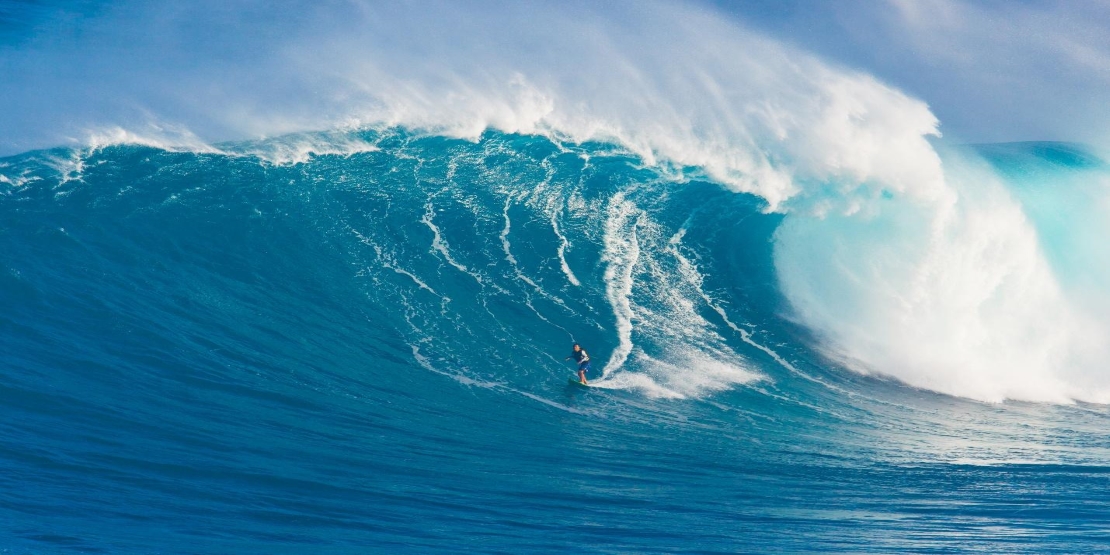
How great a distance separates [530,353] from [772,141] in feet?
29.2

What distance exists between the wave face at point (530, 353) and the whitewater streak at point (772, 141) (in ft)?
0.32

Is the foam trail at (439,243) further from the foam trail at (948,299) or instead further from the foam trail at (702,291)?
the foam trail at (948,299)

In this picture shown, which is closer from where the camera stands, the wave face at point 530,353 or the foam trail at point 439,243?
the wave face at point 530,353

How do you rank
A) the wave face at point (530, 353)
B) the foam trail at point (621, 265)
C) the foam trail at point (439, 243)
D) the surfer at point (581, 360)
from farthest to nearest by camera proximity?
the foam trail at point (439, 243)
the foam trail at point (621, 265)
the surfer at point (581, 360)
the wave face at point (530, 353)

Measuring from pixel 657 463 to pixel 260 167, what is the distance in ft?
37.1

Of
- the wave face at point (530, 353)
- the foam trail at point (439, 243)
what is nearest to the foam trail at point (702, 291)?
the wave face at point (530, 353)

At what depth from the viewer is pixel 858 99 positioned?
19141mm

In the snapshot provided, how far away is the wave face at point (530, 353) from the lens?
893 centimetres

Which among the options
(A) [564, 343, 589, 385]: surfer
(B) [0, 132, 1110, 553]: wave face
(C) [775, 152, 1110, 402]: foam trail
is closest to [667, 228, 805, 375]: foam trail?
(B) [0, 132, 1110, 553]: wave face

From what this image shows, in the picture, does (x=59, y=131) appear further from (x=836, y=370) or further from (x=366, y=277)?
(x=836, y=370)

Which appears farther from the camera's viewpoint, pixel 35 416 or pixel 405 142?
pixel 405 142

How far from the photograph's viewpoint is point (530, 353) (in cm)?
1353

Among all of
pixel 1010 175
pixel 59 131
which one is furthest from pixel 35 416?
pixel 1010 175

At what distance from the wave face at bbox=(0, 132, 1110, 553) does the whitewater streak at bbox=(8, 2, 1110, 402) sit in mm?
96
